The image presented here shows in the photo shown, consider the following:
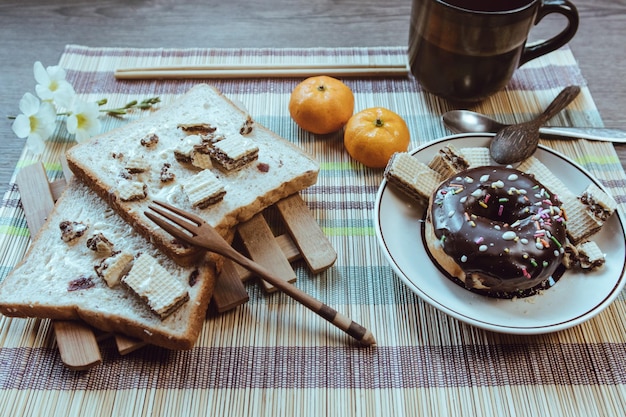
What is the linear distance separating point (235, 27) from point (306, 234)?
53.3 inches

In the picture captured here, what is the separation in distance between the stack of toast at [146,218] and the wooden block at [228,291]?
0.11ft

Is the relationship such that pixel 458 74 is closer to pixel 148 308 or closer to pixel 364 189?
pixel 364 189

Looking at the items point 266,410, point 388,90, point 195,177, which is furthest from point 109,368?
point 388,90

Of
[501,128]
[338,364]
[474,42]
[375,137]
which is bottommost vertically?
[338,364]

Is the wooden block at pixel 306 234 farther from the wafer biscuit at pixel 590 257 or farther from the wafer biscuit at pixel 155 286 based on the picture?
the wafer biscuit at pixel 590 257

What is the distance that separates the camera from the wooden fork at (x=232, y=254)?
4.94 ft

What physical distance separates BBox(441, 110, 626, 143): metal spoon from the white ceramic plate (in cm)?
39

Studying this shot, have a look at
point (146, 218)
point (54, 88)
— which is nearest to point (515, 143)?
point (146, 218)

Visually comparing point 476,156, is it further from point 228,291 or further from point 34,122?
point 34,122

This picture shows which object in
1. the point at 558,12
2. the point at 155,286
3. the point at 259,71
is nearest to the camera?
the point at 155,286

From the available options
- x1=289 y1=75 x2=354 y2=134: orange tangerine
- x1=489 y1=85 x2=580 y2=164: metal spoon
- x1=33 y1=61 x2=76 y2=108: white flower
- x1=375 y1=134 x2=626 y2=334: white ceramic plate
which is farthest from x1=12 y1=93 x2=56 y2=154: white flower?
x1=489 y1=85 x2=580 y2=164: metal spoon

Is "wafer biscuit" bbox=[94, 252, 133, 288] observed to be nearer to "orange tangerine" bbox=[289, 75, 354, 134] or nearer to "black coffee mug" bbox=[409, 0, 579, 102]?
"orange tangerine" bbox=[289, 75, 354, 134]

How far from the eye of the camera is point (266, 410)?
1.43 m

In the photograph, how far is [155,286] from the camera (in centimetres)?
147
